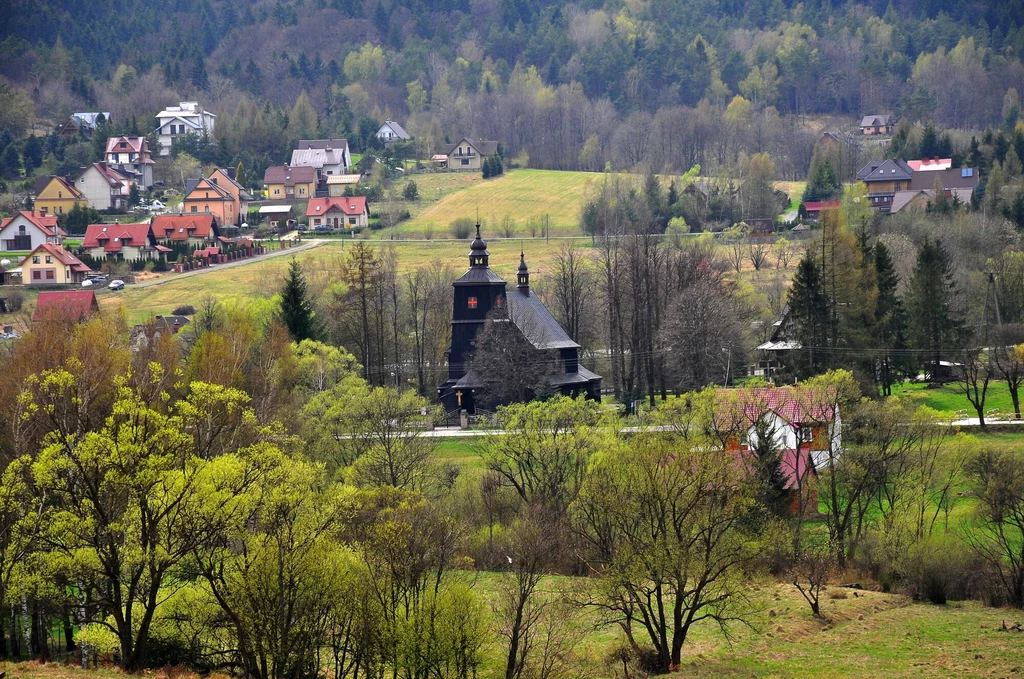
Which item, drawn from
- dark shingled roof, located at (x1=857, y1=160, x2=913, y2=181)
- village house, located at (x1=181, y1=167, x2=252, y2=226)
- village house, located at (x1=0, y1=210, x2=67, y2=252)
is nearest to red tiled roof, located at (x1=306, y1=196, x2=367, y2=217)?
village house, located at (x1=181, y1=167, x2=252, y2=226)

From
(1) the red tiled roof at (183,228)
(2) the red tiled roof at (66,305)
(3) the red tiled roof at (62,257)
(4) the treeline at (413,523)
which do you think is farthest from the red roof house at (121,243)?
(4) the treeline at (413,523)

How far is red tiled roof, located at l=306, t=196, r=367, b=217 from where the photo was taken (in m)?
111

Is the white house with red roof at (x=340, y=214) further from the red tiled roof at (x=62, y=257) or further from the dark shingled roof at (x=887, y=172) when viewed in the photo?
the dark shingled roof at (x=887, y=172)

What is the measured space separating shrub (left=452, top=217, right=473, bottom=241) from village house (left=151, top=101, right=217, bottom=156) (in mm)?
42586

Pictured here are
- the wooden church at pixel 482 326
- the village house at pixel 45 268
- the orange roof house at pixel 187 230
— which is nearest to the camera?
the wooden church at pixel 482 326

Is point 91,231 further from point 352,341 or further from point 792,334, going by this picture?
point 792,334

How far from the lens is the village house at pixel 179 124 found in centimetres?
14125

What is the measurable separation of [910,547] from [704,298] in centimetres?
2646

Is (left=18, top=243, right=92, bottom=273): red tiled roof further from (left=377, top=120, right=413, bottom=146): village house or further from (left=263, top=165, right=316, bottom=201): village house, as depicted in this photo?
(left=377, top=120, right=413, bottom=146): village house

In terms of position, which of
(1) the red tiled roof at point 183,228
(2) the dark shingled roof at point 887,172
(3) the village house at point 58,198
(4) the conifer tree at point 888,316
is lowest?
(4) the conifer tree at point 888,316

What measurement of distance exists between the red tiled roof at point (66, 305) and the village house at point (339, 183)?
4670 cm

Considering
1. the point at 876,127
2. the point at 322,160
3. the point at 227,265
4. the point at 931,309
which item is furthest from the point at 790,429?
the point at 876,127

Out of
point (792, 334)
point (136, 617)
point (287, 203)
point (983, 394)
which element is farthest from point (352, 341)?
point (287, 203)

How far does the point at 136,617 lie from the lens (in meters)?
29.1
